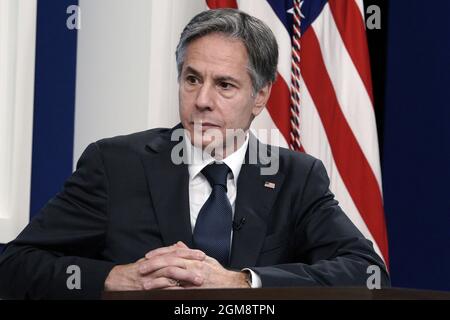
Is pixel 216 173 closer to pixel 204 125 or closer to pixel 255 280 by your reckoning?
pixel 204 125

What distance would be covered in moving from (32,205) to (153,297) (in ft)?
6.34

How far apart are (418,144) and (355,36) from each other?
25.7 inches

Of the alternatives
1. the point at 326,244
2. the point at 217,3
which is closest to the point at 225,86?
the point at 326,244

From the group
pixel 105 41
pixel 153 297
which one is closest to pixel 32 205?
pixel 105 41

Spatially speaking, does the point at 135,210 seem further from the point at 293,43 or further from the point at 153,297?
Answer: the point at 293,43

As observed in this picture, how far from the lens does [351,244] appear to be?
209 centimetres

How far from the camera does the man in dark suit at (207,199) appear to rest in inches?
78.5

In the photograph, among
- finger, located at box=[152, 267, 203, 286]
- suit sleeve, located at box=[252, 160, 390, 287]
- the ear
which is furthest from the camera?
the ear

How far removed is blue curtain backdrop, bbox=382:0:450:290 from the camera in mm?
3355

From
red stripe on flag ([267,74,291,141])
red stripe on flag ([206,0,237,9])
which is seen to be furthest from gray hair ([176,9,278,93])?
red stripe on flag ([206,0,237,9])

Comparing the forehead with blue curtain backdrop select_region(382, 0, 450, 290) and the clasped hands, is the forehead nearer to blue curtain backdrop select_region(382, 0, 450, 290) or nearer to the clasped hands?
the clasped hands

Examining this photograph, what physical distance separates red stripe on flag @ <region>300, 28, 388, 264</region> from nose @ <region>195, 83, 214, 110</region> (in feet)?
3.12

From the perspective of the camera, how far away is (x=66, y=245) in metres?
2.00
